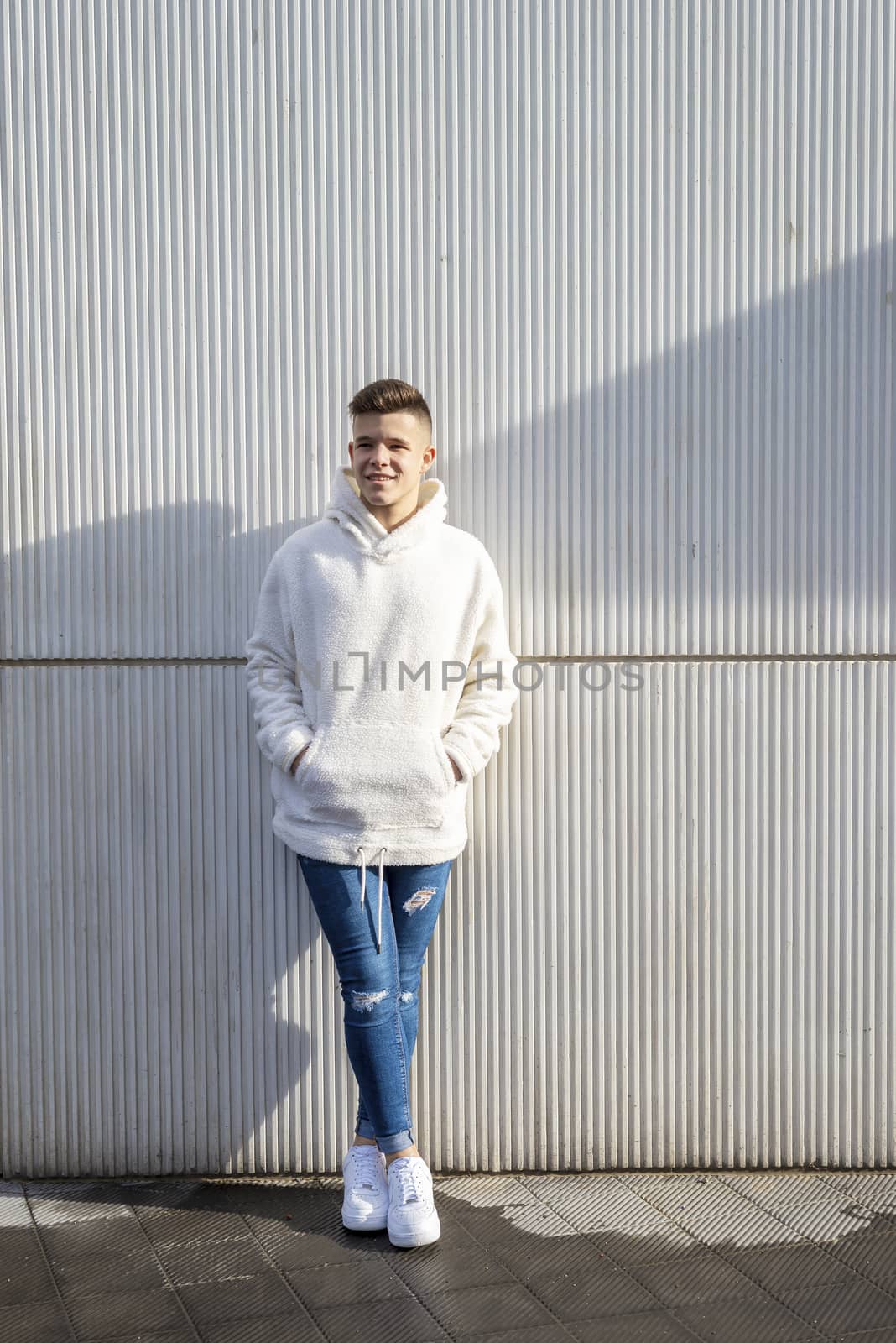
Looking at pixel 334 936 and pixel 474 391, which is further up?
pixel 474 391

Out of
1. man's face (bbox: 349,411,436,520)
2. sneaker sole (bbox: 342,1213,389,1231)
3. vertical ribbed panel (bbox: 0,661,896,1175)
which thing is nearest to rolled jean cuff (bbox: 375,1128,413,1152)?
sneaker sole (bbox: 342,1213,389,1231)

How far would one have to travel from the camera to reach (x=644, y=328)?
3117 mm

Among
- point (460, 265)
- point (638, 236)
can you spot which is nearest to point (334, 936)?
point (460, 265)

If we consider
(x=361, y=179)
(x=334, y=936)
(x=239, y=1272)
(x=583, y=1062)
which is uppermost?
(x=361, y=179)

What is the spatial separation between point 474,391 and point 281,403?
1.63ft

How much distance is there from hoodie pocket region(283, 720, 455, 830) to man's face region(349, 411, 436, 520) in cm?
54

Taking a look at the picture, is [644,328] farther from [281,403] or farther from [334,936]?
[334,936]

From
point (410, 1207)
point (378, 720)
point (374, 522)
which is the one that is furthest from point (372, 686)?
point (410, 1207)

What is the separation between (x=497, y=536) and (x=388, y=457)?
42 cm

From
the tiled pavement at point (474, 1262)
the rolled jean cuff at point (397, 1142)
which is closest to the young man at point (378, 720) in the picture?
the rolled jean cuff at point (397, 1142)

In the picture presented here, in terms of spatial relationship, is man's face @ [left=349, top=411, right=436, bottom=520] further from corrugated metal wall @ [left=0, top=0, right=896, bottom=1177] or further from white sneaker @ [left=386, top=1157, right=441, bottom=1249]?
white sneaker @ [left=386, top=1157, right=441, bottom=1249]

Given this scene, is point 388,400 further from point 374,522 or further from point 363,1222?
point 363,1222

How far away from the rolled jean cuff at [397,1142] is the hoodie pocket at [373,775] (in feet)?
2.40

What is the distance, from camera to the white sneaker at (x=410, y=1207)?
274cm
